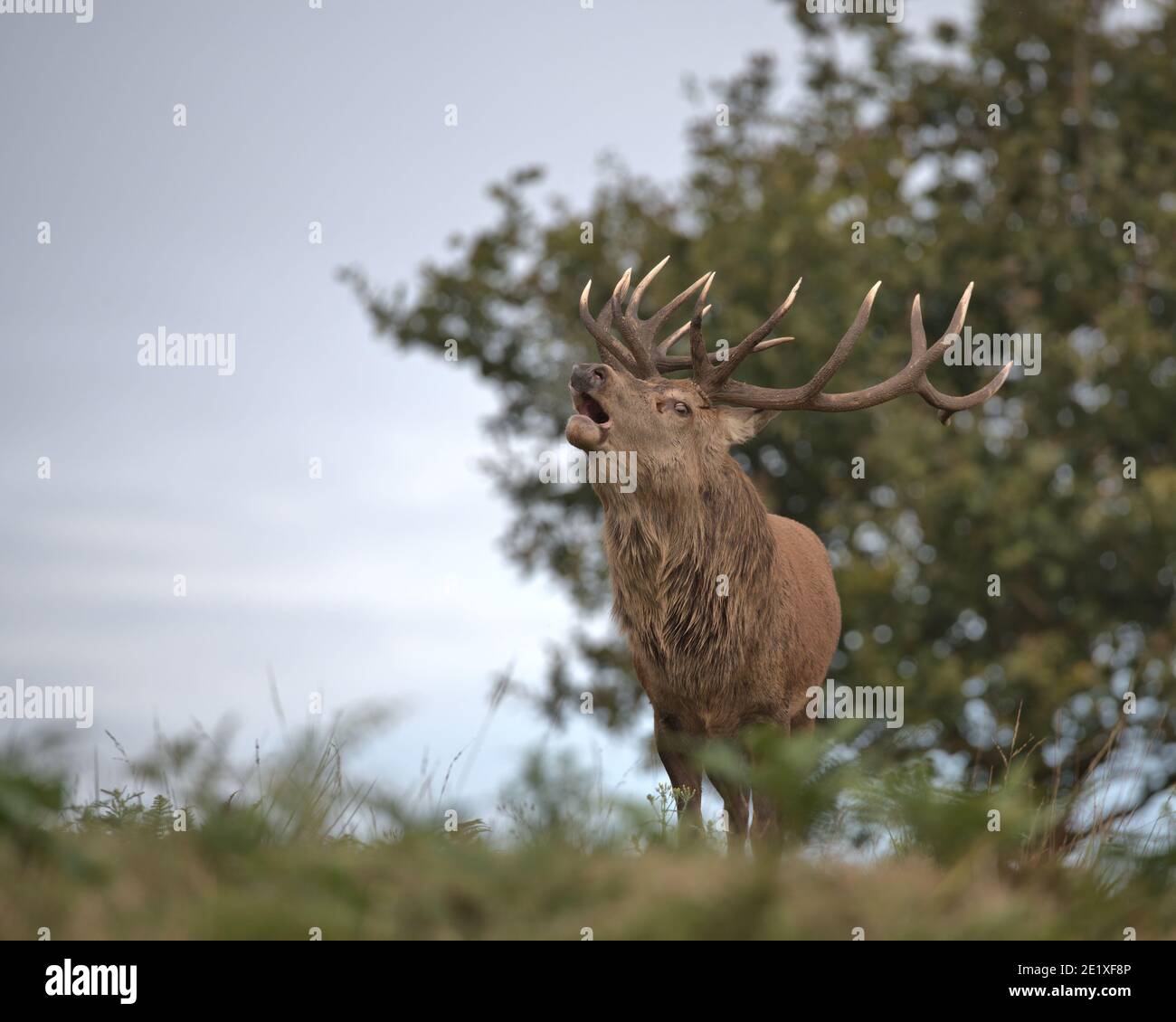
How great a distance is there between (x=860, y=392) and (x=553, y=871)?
3.81m

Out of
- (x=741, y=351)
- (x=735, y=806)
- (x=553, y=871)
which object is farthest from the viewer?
(x=741, y=351)

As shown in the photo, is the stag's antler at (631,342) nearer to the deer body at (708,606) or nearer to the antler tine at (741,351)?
the antler tine at (741,351)

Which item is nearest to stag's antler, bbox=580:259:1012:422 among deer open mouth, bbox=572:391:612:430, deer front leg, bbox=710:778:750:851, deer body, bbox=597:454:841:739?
deer body, bbox=597:454:841:739

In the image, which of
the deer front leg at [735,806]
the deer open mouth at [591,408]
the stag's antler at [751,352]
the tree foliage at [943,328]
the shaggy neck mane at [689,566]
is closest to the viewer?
the deer front leg at [735,806]

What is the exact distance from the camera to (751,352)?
6117mm

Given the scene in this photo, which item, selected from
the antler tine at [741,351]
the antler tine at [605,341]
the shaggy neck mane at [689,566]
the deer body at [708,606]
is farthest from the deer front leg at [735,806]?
the antler tine at [605,341]

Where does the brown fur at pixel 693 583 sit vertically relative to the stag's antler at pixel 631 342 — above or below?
below

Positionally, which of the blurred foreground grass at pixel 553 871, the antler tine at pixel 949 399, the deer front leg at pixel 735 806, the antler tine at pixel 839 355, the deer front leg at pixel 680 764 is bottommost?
the deer front leg at pixel 735 806

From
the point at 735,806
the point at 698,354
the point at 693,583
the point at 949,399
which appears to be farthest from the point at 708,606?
the point at 949,399

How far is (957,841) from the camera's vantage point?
3258 millimetres

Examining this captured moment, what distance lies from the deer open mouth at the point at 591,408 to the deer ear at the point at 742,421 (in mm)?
618

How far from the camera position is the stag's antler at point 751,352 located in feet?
20.0

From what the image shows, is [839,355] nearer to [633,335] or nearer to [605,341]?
[633,335]
